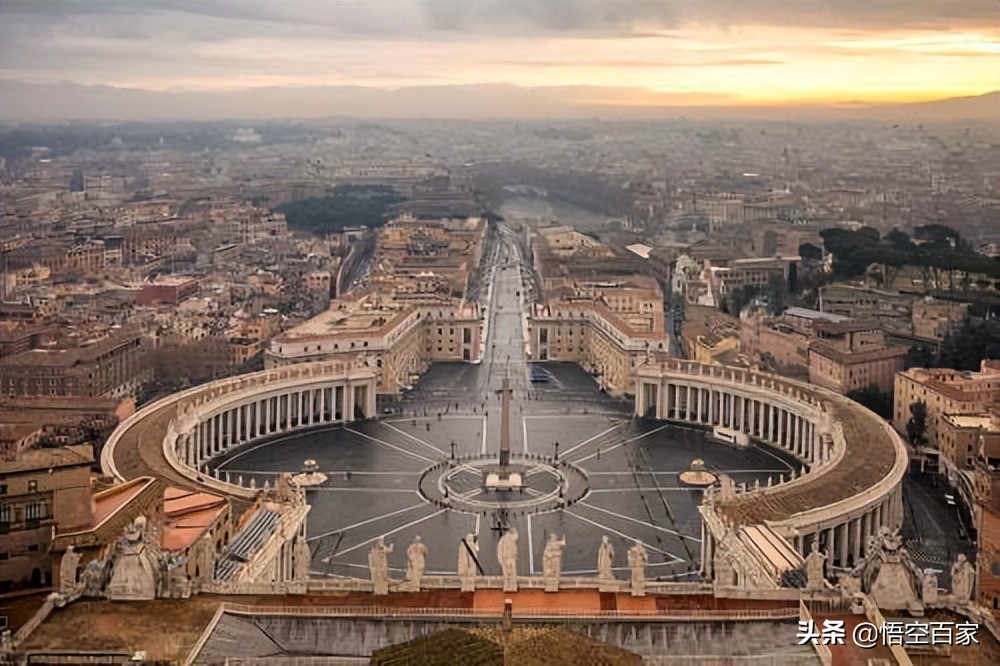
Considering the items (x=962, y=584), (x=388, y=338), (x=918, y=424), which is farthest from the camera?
(x=388, y=338)

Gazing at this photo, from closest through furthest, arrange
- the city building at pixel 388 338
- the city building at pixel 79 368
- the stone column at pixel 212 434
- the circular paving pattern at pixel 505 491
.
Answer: the circular paving pattern at pixel 505 491, the stone column at pixel 212 434, the city building at pixel 79 368, the city building at pixel 388 338

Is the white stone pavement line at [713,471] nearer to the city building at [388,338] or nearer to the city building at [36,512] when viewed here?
the city building at [388,338]

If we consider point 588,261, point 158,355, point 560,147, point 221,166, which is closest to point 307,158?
point 221,166

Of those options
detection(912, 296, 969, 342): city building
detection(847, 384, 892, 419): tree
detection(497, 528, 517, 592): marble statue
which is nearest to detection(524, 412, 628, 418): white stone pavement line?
detection(847, 384, 892, 419): tree

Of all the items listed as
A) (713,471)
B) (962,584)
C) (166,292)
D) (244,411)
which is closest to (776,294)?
(713,471)

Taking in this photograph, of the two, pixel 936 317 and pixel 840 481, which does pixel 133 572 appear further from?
pixel 936 317

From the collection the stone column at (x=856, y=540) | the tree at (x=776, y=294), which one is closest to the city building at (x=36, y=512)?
the stone column at (x=856, y=540)
